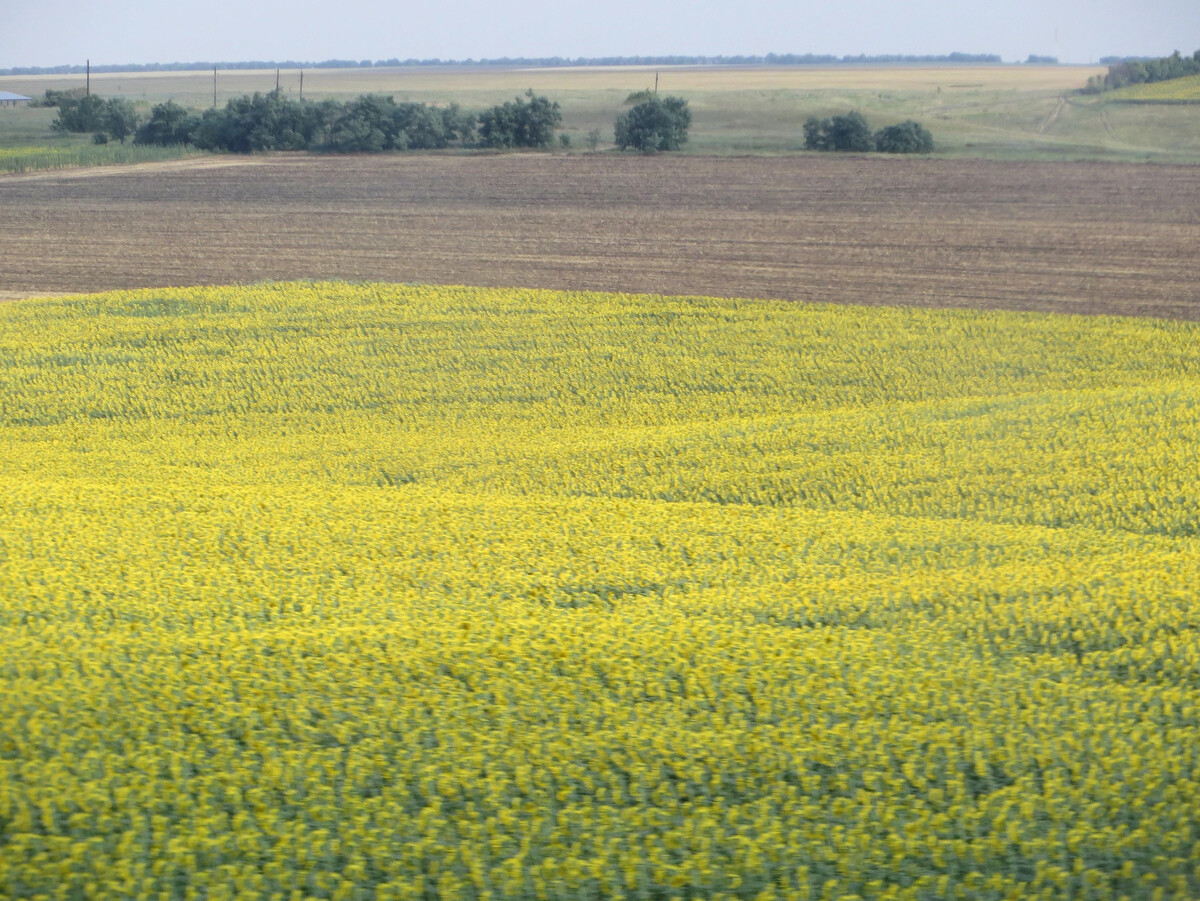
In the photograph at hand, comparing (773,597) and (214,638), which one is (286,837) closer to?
(214,638)

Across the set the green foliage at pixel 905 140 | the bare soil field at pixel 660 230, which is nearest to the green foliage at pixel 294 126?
the bare soil field at pixel 660 230

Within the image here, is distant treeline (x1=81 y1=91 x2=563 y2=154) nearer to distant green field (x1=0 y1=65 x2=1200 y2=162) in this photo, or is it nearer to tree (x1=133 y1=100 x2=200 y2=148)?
tree (x1=133 y1=100 x2=200 y2=148)

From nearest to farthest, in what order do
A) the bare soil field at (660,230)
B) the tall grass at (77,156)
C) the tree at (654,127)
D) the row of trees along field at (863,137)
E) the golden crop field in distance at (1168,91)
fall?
the bare soil field at (660,230) → the tall grass at (77,156) → the row of trees along field at (863,137) → the golden crop field in distance at (1168,91) → the tree at (654,127)

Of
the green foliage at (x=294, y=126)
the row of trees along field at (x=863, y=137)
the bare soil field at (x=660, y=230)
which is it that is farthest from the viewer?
the green foliage at (x=294, y=126)

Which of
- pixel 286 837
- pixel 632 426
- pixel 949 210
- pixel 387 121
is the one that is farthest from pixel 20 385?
pixel 387 121

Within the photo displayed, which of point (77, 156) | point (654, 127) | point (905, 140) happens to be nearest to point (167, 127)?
point (77, 156)

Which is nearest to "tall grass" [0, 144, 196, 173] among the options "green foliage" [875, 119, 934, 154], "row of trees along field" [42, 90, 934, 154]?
"row of trees along field" [42, 90, 934, 154]

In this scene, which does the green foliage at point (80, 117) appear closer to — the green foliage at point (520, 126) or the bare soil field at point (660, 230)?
the bare soil field at point (660, 230)
